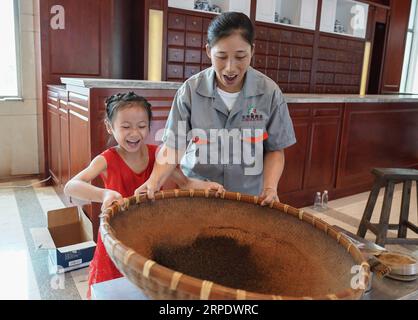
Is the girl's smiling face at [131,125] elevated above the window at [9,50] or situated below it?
below

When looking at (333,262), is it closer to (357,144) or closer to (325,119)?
(325,119)

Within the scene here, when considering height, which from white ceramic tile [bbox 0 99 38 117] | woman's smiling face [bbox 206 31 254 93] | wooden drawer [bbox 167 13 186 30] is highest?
wooden drawer [bbox 167 13 186 30]

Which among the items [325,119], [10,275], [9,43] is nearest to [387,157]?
[325,119]

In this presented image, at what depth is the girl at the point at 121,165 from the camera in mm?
1128

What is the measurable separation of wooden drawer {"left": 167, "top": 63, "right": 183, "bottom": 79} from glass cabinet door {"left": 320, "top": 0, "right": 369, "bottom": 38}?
241cm

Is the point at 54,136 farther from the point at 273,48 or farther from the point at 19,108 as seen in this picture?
the point at 273,48

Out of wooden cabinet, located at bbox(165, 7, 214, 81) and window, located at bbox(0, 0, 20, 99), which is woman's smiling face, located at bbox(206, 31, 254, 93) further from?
window, located at bbox(0, 0, 20, 99)

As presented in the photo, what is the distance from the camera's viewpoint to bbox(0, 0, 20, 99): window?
3623mm

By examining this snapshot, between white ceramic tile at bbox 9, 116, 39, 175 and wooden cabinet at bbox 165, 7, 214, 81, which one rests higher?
wooden cabinet at bbox 165, 7, 214, 81

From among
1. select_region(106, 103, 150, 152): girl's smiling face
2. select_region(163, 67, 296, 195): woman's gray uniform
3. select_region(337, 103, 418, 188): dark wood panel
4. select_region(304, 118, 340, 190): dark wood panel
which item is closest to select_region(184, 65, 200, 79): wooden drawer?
select_region(304, 118, 340, 190): dark wood panel

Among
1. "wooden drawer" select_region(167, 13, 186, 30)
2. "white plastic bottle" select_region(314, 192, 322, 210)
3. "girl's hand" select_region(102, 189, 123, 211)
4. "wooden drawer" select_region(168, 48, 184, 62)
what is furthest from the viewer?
"wooden drawer" select_region(168, 48, 184, 62)

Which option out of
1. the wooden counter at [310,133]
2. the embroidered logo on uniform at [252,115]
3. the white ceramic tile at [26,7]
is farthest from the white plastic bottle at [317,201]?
the white ceramic tile at [26,7]

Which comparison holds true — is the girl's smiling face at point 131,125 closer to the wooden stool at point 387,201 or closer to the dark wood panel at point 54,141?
the wooden stool at point 387,201

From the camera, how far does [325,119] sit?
3.41 m
